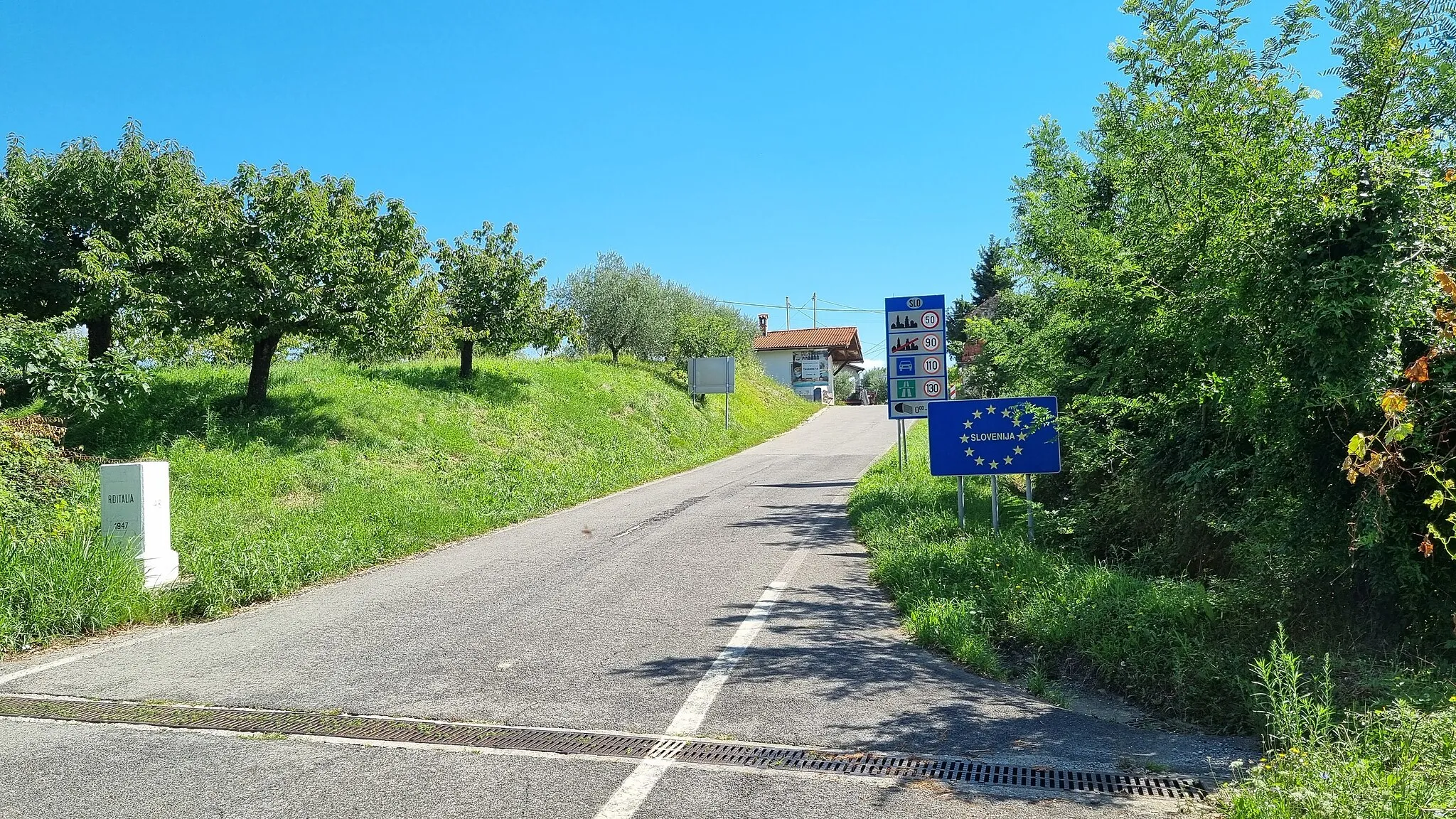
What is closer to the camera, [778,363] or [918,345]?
[918,345]

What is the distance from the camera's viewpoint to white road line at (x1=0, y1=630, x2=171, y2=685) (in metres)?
5.97

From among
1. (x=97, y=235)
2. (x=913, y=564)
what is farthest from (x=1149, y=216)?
(x=97, y=235)

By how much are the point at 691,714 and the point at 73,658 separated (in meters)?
4.91

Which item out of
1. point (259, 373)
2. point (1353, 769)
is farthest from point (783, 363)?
point (1353, 769)

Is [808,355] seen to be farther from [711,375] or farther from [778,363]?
[711,375]

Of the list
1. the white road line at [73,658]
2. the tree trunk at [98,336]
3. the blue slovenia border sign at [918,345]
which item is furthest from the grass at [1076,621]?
the tree trunk at [98,336]

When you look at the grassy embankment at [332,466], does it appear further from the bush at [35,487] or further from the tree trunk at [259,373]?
the tree trunk at [259,373]

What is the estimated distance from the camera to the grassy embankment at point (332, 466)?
7676mm

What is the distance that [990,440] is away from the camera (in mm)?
9125

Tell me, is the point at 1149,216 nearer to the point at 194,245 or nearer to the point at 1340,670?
the point at 1340,670

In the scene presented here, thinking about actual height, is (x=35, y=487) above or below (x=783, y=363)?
below

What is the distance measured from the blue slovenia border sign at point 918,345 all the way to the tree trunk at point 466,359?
14.2 metres

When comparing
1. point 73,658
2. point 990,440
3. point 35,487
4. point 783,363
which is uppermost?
point 783,363

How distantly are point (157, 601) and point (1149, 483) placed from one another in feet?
29.7
